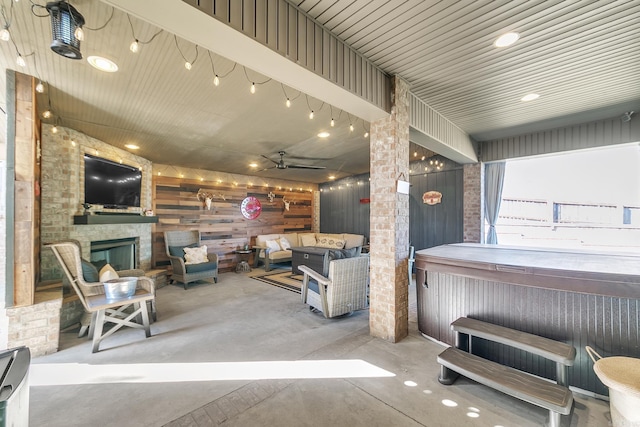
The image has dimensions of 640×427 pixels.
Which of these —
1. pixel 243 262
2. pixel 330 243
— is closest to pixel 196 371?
pixel 243 262

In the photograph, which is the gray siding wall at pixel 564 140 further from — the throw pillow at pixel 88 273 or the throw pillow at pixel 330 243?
the throw pillow at pixel 88 273

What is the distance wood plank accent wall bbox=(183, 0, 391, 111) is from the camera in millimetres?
1724

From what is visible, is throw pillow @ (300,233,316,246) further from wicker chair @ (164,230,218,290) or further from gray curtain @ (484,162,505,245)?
gray curtain @ (484,162,505,245)

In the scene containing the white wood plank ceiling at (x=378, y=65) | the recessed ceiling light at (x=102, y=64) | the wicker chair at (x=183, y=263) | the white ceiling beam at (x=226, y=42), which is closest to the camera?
the white ceiling beam at (x=226, y=42)

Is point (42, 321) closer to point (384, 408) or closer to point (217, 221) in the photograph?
point (384, 408)

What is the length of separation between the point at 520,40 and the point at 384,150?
5.09 feet

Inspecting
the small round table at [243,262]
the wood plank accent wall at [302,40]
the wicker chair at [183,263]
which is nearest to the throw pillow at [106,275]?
the wicker chair at [183,263]

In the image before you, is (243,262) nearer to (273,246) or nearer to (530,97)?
(273,246)

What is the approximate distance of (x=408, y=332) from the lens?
128 inches

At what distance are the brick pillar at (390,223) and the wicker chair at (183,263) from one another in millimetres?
3790

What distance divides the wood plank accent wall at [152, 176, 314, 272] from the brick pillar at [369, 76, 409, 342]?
4.84m

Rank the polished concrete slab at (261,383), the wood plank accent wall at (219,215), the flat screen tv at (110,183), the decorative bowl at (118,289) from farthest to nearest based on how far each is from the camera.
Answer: the wood plank accent wall at (219,215) → the flat screen tv at (110,183) → the decorative bowl at (118,289) → the polished concrete slab at (261,383)

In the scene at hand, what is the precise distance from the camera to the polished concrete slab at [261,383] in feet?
6.09

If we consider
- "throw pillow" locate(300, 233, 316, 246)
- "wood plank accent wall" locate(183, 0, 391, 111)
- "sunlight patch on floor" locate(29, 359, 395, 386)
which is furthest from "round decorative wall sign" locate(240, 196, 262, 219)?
"wood plank accent wall" locate(183, 0, 391, 111)
